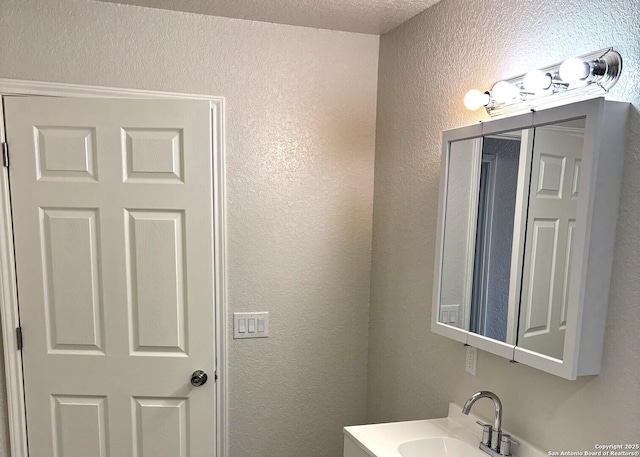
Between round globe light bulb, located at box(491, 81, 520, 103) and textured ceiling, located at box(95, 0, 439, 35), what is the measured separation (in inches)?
23.2

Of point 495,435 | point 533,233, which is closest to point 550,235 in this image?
point 533,233

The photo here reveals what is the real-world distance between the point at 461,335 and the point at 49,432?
1.78m

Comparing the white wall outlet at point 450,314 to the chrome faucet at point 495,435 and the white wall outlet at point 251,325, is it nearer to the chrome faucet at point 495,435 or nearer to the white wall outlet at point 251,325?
the chrome faucet at point 495,435

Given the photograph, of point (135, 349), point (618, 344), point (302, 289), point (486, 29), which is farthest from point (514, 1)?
point (135, 349)

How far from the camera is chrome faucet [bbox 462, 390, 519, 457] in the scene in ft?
4.57

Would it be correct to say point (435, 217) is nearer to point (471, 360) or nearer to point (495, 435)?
point (471, 360)

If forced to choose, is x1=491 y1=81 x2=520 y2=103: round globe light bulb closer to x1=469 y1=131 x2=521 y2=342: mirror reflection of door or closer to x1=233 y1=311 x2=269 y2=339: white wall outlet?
x1=469 y1=131 x2=521 y2=342: mirror reflection of door

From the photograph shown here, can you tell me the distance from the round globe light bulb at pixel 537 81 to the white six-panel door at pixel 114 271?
1227mm

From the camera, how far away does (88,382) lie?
6.36ft

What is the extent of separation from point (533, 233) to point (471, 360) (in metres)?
0.55

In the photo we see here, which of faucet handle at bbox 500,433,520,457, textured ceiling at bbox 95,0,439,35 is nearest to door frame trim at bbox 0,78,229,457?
textured ceiling at bbox 95,0,439,35

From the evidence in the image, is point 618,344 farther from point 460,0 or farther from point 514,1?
point 460,0

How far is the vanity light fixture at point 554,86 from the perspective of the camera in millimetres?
1131

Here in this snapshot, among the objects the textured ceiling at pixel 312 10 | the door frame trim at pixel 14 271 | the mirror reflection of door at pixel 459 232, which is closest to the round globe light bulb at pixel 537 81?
the mirror reflection of door at pixel 459 232
